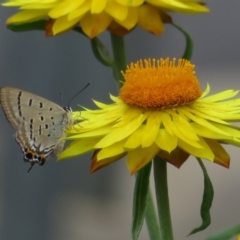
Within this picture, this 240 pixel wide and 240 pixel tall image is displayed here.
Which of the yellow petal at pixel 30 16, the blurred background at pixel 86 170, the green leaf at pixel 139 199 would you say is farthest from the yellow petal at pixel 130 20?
the blurred background at pixel 86 170

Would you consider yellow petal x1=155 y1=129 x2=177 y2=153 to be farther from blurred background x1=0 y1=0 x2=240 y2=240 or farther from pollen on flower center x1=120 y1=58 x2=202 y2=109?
blurred background x1=0 y1=0 x2=240 y2=240

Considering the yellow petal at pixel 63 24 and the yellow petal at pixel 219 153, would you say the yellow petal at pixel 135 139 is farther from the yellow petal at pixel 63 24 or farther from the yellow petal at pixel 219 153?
the yellow petal at pixel 63 24

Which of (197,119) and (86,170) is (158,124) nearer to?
(197,119)

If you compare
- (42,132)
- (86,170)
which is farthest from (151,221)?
(86,170)

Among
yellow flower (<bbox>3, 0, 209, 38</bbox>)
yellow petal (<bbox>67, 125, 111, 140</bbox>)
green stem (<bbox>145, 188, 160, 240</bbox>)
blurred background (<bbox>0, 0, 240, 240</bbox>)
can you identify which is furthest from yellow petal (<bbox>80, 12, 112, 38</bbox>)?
blurred background (<bbox>0, 0, 240, 240</bbox>)

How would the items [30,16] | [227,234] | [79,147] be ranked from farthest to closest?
[30,16], [79,147], [227,234]

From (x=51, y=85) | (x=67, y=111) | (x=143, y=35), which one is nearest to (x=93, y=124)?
(x=67, y=111)

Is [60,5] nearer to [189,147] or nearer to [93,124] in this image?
[93,124]
